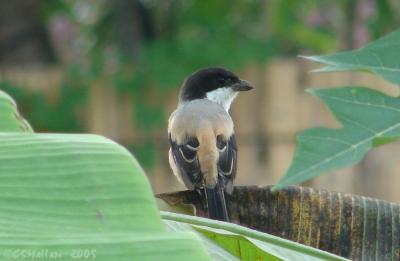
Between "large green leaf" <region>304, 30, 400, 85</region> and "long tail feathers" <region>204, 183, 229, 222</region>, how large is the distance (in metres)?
1.27

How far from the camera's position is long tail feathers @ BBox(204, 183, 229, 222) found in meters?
3.16

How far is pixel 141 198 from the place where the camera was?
146 cm

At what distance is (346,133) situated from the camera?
171 centimetres

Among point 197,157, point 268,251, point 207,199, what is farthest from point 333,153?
point 197,157

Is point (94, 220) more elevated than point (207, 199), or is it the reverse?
point (94, 220)

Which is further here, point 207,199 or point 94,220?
point 207,199

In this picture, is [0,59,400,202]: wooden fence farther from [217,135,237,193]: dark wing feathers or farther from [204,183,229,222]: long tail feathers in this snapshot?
[204,183,229,222]: long tail feathers

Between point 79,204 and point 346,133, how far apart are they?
1.52ft

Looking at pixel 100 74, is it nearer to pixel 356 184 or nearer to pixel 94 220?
pixel 356 184

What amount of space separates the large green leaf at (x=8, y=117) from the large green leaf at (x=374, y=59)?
1.64 feet

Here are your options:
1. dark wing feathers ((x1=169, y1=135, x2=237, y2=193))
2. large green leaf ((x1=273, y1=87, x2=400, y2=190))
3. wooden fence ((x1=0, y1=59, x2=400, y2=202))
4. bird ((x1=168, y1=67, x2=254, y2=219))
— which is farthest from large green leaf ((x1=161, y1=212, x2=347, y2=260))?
wooden fence ((x1=0, y1=59, x2=400, y2=202))

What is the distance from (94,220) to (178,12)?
10.3 meters

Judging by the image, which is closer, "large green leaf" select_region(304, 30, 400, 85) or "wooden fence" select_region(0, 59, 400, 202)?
"large green leaf" select_region(304, 30, 400, 85)

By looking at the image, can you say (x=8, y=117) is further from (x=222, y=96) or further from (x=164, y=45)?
(x=164, y=45)
